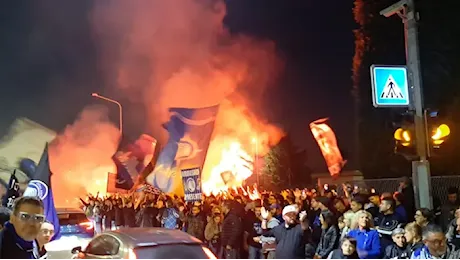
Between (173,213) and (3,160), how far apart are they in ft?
88.1

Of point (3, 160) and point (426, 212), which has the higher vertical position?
point (3, 160)

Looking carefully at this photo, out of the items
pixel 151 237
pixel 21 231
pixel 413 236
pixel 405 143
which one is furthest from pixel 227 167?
pixel 21 231

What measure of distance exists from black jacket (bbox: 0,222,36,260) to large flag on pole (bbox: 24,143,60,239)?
4883 millimetres

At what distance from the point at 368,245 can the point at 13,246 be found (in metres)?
5.43

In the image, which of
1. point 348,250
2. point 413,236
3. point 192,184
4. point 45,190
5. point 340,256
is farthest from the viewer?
point 192,184

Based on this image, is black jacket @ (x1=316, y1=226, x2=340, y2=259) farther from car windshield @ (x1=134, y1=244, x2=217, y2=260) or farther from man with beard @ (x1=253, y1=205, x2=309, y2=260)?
car windshield @ (x1=134, y1=244, x2=217, y2=260)

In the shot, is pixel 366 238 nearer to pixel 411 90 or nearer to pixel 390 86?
pixel 411 90

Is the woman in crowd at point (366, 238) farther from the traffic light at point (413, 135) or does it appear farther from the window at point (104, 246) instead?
the window at point (104, 246)

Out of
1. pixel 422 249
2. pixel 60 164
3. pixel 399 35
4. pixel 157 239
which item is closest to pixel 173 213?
pixel 157 239

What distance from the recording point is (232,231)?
38.7 feet

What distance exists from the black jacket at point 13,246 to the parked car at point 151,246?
4197mm

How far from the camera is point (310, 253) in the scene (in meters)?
9.46

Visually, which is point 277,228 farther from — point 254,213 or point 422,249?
point 254,213

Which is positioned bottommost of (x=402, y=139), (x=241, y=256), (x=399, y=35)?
(x=241, y=256)
